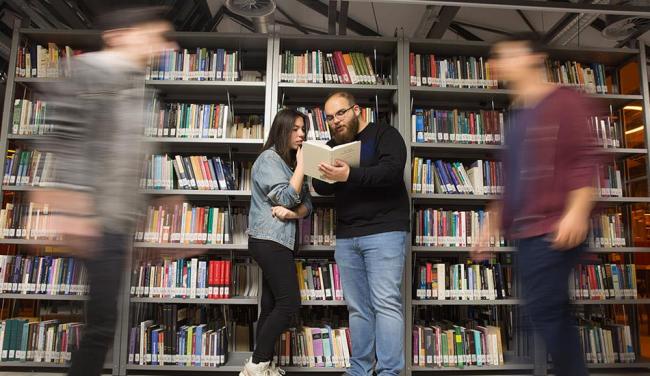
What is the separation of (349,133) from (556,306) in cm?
148

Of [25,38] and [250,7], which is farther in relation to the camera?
[250,7]

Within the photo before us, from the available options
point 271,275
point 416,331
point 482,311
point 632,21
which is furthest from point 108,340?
point 632,21

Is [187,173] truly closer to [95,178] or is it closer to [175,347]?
[175,347]

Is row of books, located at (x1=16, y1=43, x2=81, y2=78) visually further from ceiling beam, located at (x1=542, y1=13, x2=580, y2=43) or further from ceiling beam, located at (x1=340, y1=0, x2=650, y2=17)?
ceiling beam, located at (x1=542, y1=13, x2=580, y2=43)

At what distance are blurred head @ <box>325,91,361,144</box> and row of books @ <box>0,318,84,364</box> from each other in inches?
87.9

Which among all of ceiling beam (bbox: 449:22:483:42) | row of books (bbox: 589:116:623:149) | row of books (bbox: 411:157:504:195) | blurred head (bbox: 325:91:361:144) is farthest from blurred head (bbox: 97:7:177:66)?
ceiling beam (bbox: 449:22:483:42)

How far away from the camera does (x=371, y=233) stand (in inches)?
96.4

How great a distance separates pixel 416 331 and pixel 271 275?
1238 millimetres

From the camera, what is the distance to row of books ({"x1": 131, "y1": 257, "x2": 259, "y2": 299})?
3.09 metres

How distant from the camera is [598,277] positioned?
3.36 metres

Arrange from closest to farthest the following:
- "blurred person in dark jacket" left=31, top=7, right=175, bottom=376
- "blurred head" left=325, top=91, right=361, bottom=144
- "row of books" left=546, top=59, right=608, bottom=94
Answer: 1. "blurred person in dark jacket" left=31, top=7, right=175, bottom=376
2. "blurred head" left=325, top=91, right=361, bottom=144
3. "row of books" left=546, top=59, right=608, bottom=94

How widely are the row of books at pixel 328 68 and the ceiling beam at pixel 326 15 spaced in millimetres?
1921

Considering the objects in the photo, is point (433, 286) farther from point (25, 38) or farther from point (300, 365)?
point (25, 38)

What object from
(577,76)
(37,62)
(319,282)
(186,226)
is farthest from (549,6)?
(37,62)
